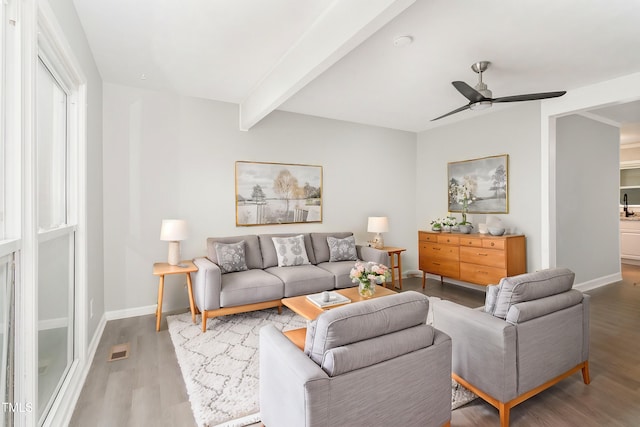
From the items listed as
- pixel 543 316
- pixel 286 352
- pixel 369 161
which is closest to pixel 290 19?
pixel 286 352

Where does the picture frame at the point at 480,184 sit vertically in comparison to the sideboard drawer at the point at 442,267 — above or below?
above

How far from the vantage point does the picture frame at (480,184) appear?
477cm

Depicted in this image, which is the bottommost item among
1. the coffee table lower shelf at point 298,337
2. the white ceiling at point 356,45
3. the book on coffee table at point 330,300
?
the coffee table lower shelf at point 298,337

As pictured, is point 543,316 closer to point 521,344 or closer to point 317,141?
point 521,344

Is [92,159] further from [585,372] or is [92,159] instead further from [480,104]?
[585,372]

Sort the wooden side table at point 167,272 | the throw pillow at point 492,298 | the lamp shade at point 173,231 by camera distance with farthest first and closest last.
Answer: the lamp shade at point 173,231
the wooden side table at point 167,272
the throw pillow at point 492,298

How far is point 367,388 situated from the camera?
4.73ft

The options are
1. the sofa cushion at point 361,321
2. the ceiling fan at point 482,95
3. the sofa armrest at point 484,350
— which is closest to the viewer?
the sofa cushion at point 361,321

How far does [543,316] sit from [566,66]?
8.79ft

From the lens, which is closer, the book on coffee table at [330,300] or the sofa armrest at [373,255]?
Result: the book on coffee table at [330,300]

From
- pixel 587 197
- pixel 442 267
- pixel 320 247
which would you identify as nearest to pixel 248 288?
pixel 320 247

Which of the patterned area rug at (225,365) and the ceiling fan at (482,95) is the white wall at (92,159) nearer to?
the patterned area rug at (225,365)

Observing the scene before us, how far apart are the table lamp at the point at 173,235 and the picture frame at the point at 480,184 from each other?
13.9 ft

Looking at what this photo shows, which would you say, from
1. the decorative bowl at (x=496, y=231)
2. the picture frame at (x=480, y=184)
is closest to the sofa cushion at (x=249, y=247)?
the decorative bowl at (x=496, y=231)
